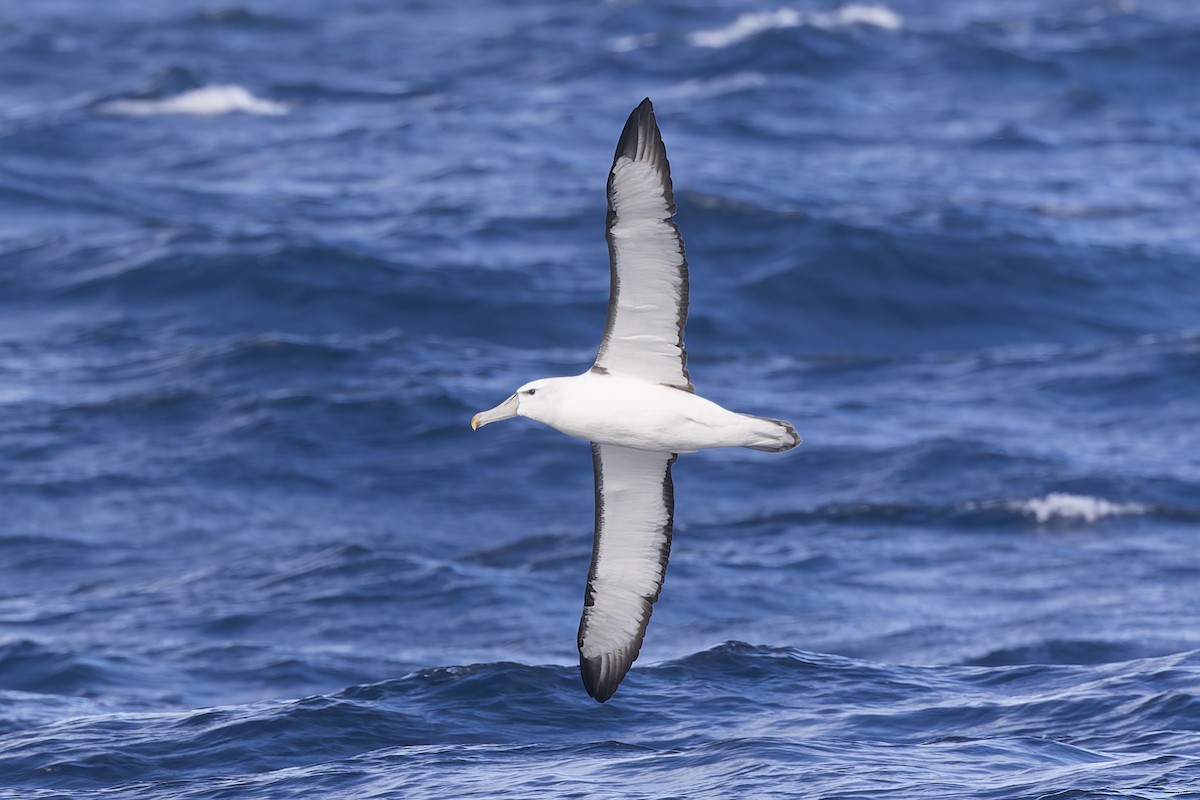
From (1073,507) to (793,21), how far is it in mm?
26570

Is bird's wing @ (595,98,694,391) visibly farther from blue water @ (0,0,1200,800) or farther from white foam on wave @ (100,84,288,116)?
white foam on wave @ (100,84,288,116)

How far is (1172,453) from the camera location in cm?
2442

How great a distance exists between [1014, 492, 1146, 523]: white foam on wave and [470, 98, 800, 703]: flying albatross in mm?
10091

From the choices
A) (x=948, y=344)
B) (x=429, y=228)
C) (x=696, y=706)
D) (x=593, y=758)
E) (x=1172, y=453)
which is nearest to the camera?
(x=593, y=758)

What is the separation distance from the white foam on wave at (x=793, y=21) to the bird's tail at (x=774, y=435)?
34.9 metres

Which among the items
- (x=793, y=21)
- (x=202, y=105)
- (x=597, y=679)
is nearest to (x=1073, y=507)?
(x=597, y=679)

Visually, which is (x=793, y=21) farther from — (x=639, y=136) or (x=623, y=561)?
(x=639, y=136)

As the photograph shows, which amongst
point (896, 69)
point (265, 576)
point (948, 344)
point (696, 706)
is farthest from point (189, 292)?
point (896, 69)

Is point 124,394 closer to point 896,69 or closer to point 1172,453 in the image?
point 1172,453

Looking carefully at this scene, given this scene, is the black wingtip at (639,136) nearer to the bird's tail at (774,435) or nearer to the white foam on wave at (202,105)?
the bird's tail at (774,435)

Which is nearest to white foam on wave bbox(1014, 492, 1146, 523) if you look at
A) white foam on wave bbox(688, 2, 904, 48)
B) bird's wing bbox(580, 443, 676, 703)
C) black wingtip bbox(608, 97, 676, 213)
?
bird's wing bbox(580, 443, 676, 703)

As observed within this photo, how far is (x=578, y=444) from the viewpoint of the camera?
24406mm

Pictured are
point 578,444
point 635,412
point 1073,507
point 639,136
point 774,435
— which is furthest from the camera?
point 578,444

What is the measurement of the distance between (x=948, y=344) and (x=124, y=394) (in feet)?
37.7
